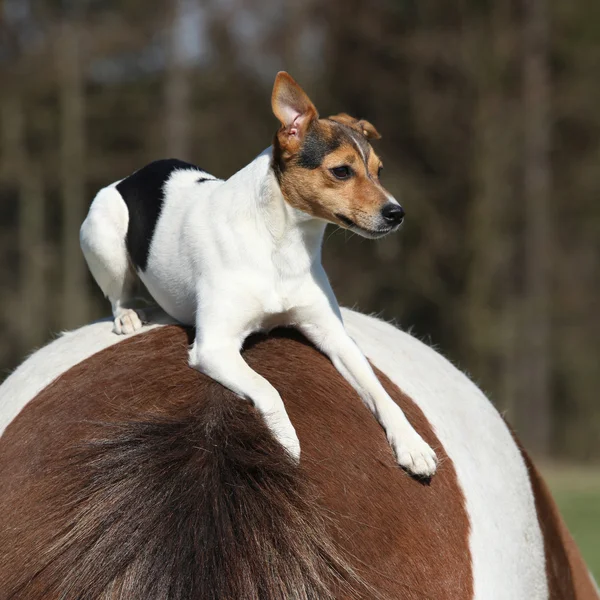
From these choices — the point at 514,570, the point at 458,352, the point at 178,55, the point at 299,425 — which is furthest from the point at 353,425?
the point at 178,55

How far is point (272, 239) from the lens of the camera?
11.1 ft

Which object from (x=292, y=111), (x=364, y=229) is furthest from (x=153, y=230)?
(x=364, y=229)

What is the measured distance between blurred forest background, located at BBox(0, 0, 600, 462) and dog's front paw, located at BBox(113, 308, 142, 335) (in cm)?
2055

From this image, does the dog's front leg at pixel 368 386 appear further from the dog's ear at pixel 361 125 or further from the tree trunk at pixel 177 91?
the tree trunk at pixel 177 91

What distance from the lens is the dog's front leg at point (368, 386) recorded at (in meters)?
2.89

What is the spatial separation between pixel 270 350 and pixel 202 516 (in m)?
1.02

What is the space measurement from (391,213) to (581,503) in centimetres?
1402

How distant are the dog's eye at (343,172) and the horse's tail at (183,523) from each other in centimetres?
121

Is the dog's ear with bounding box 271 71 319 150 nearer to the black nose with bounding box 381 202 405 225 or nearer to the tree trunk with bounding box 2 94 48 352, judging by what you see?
the black nose with bounding box 381 202 405 225

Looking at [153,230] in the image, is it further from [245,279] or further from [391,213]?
[391,213]

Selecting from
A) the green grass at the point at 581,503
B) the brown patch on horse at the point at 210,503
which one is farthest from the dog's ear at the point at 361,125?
the green grass at the point at 581,503

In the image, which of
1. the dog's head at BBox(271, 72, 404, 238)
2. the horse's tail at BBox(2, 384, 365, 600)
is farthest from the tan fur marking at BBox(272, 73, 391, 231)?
the horse's tail at BBox(2, 384, 365, 600)

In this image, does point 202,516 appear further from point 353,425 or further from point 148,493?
point 353,425

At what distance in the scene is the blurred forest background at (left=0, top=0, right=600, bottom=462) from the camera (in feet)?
81.1
